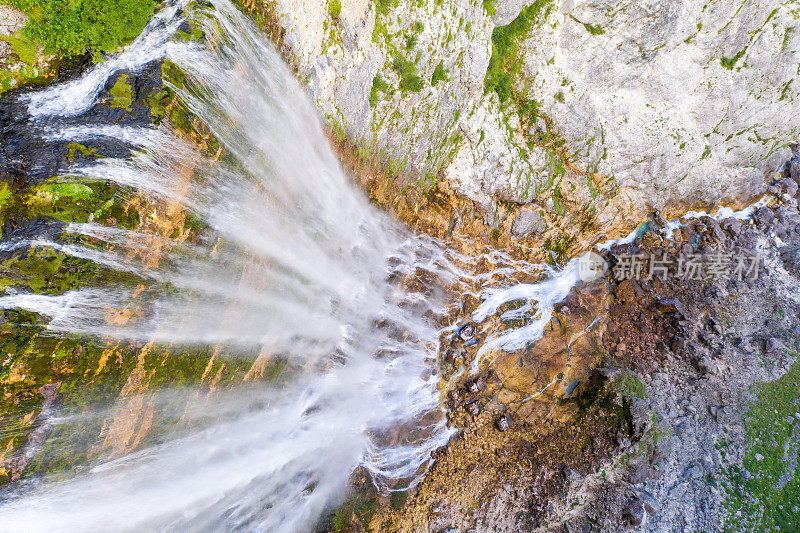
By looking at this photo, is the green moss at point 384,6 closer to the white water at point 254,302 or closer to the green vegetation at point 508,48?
the white water at point 254,302

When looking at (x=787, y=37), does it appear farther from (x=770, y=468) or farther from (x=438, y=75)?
(x=770, y=468)

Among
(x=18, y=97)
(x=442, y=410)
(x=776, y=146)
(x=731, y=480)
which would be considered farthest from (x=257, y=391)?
(x=776, y=146)

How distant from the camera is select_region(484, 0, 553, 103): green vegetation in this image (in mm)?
12516

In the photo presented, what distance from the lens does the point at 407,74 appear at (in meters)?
11.2

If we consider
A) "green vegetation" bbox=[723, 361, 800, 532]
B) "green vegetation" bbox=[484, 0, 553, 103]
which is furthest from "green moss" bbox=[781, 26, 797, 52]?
"green vegetation" bbox=[723, 361, 800, 532]

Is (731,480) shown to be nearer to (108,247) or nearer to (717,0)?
(717,0)

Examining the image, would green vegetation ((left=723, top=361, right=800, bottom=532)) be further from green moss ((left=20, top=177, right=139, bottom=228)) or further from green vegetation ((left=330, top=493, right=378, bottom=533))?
green moss ((left=20, top=177, right=139, bottom=228))

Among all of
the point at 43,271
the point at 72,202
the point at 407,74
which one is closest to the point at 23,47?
the point at 72,202

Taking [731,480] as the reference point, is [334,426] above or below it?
below

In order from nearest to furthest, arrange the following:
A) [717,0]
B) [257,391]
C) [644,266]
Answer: [257,391] < [717,0] < [644,266]

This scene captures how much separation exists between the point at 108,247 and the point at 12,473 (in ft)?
13.8

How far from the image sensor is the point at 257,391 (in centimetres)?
1077

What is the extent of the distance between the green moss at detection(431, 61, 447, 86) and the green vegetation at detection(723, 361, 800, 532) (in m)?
17.6

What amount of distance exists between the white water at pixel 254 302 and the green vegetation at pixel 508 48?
20.9 feet
